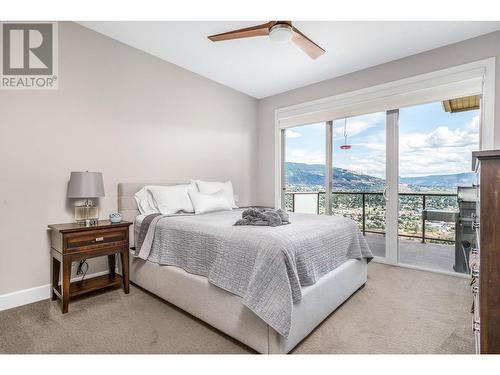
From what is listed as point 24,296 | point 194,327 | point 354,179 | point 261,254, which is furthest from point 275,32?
point 24,296

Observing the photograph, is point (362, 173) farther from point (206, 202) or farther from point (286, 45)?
point (206, 202)

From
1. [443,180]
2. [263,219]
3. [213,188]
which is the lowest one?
[263,219]

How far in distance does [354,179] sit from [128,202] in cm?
307

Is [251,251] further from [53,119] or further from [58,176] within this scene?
[53,119]

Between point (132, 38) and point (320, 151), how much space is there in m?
2.95

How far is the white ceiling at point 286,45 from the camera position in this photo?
2590mm

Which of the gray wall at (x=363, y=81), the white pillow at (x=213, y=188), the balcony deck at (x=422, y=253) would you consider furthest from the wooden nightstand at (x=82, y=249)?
the balcony deck at (x=422, y=253)

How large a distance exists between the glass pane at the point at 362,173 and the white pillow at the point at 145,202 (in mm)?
2638

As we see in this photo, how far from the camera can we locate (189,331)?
6.05ft

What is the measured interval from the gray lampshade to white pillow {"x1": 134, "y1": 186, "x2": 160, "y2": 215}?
1.77ft

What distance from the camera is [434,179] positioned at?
Answer: 128 inches

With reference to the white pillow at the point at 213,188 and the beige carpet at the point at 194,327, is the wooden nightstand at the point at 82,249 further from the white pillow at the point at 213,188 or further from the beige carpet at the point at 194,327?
the white pillow at the point at 213,188

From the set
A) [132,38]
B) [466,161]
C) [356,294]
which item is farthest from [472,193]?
[132,38]

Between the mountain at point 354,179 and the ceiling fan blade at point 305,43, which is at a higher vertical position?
the ceiling fan blade at point 305,43
